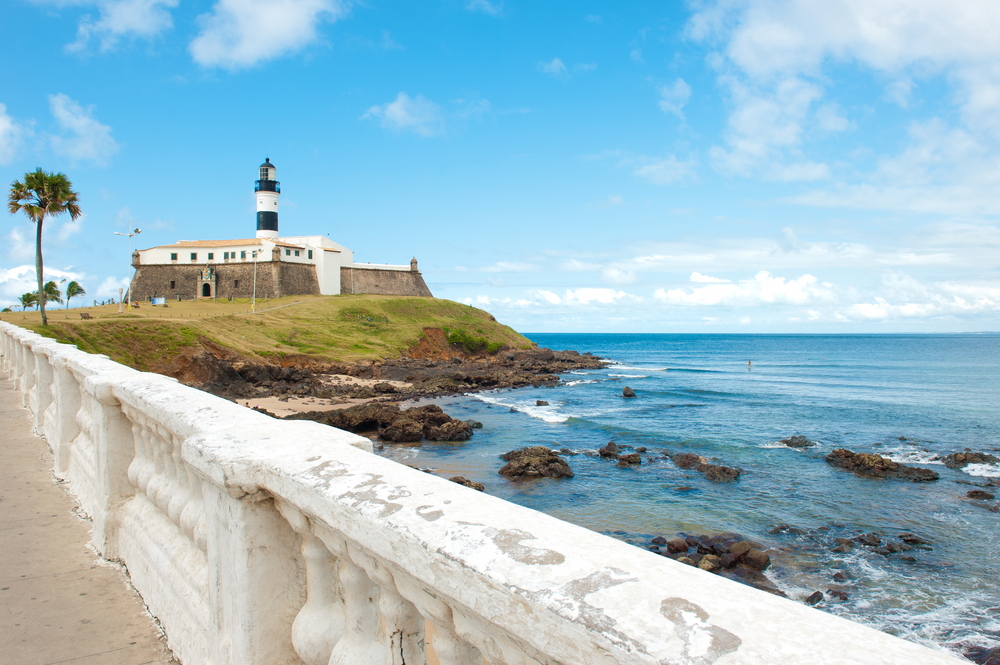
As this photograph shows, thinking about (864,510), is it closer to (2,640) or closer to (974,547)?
(974,547)

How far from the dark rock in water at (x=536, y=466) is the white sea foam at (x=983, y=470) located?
13452mm

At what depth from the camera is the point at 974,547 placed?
Answer: 13625 millimetres

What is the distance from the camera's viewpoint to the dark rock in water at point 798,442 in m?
24.7

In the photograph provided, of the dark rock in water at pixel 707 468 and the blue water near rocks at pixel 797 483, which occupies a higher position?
the dark rock in water at pixel 707 468

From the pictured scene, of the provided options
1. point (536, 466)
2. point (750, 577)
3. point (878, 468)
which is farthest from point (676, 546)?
point (878, 468)

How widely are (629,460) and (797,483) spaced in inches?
205

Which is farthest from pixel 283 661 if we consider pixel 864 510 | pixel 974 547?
pixel 864 510

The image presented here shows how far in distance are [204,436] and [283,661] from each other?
1007 mm

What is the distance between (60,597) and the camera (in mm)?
3855

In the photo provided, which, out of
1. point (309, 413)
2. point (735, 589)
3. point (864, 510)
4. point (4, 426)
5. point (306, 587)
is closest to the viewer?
point (735, 589)

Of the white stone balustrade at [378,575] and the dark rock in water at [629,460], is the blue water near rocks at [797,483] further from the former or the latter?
the white stone balustrade at [378,575]

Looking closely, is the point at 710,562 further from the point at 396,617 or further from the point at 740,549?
the point at 396,617

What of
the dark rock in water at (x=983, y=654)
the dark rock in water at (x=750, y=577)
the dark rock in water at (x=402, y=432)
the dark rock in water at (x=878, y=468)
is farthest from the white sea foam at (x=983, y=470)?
the dark rock in water at (x=402, y=432)

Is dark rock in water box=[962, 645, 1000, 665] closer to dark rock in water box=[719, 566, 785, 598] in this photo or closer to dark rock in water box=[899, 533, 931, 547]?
dark rock in water box=[719, 566, 785, 598]
